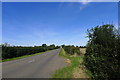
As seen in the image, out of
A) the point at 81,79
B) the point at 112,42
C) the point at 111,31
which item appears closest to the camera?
the point at 112,42

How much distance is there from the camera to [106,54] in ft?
14.8

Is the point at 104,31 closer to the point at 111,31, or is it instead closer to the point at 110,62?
the point at 111,31

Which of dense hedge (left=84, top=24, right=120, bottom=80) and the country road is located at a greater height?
dense hedge (left=84, top=24, right=120, bottom=80)

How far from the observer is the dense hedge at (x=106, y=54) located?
4.16 m

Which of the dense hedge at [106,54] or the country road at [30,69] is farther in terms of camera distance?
the country road at [30,69]

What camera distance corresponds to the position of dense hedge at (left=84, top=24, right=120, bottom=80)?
416cm

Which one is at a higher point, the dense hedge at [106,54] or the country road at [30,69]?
the dense hedge at [106,54]

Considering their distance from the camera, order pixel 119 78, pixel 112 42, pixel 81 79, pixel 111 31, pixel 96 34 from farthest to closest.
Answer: pixel 81 79 → pixel 96 34 → pixel 111 31 → pixel 112 42 → pixel 119 78

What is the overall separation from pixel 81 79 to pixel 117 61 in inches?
133

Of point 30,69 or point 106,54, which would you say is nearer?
point 106,54

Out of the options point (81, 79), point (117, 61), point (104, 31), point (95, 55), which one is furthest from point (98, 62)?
point (81, 79)

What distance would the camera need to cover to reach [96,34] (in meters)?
5.54

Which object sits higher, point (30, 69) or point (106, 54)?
point (106, 54)

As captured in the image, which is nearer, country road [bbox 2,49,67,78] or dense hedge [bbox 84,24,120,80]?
dense hedge [bbox 84,24,120,80]
